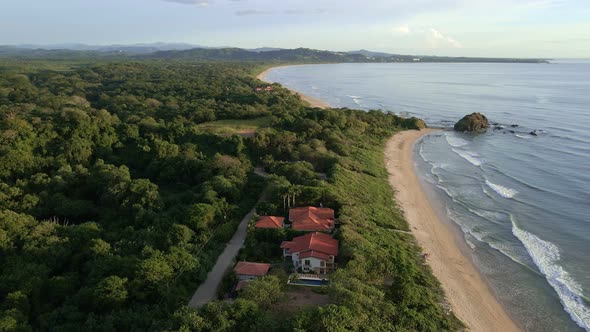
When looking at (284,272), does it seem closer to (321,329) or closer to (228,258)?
(228,258)

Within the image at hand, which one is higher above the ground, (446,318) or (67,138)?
(67,138)

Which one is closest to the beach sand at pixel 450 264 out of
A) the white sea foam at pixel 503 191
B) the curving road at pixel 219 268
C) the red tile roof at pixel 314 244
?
the red tile roof at pixel 314 244

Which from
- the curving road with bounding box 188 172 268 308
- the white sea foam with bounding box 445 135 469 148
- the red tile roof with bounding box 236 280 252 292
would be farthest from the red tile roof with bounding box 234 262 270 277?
the white sea foam with bounding box 445 135 469 148

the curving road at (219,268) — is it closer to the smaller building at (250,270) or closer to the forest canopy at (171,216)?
the forest canopy at (171,216)

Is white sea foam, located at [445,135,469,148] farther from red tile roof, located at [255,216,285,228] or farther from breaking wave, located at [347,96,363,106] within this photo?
red tile roof, located at [255,216,285,228]

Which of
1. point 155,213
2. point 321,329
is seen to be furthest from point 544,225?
point 155,213

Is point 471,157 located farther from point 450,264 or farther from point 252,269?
point 252,269
